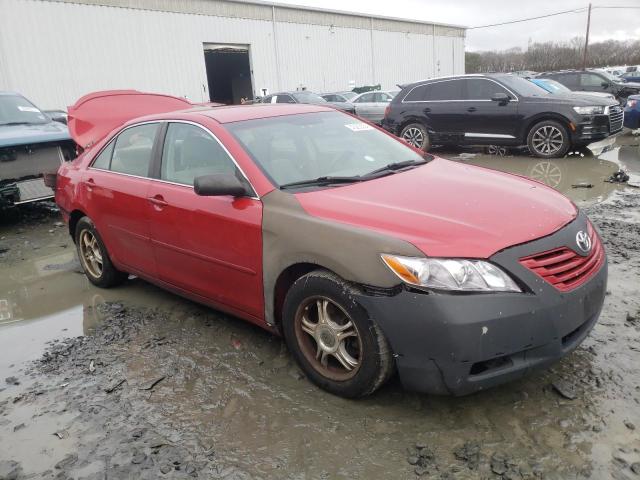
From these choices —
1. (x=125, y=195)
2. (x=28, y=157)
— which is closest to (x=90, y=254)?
(x=125, y=195)

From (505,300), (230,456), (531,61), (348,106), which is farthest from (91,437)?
(531,61)

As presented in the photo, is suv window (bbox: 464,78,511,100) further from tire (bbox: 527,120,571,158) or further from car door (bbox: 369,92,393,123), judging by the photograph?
car door (bbox: 369,92,393,123)

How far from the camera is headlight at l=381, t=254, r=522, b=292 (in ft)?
7.91

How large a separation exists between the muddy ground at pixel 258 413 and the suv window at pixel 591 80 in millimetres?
14998

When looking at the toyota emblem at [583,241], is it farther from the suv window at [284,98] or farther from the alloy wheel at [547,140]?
the suv window at [284,98]

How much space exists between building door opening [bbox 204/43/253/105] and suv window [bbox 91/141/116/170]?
935 inches

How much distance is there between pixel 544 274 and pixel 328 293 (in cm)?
105

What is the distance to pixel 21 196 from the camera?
7.15 metres

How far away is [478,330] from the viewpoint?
2.36 metres

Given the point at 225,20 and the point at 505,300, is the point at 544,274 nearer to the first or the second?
the point at 505,300

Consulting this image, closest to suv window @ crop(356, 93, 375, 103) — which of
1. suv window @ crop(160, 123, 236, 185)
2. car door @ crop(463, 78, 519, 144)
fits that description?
car door @ crop(463, 78, 519, 144)

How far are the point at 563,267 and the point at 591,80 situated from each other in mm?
17038

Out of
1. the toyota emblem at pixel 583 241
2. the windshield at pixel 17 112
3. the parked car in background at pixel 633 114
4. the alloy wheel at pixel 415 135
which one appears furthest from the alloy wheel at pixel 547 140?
the windshield at pixel 17 112

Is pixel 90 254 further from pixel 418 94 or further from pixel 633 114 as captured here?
pixel 633 114
